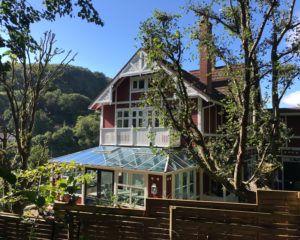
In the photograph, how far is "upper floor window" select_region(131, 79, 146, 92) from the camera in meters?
17.6

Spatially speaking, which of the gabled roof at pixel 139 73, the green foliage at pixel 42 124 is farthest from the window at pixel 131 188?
the green foliage at pixel 42 124

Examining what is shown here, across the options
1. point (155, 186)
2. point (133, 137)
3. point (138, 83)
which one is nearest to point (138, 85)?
point (138, 83)

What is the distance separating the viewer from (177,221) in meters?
4.34

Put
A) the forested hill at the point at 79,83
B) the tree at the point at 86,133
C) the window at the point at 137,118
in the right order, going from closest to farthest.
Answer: the window at the point at 137,118 → the tree at the point at 86,133 → the forested hill at the point at 79,83

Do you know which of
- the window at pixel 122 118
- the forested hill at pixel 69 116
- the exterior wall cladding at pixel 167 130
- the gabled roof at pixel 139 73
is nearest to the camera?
the exterior wall cladding at pixel 167 130

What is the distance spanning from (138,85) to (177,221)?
13972 millimetres

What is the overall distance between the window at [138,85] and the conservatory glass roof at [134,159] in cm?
364

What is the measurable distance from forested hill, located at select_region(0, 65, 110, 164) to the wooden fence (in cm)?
4220

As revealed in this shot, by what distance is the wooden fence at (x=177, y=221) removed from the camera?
4.18 meters

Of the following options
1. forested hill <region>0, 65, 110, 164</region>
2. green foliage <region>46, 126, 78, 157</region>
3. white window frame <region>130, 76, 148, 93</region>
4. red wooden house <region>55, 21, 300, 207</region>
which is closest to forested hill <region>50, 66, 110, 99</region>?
forested hill <region>0, 65, 110, 164</region>

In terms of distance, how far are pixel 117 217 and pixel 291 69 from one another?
24.4ft

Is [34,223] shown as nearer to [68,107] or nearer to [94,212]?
[94,212]

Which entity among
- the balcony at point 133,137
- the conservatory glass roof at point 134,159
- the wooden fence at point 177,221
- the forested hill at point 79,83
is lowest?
the wooden fence at point 177,221

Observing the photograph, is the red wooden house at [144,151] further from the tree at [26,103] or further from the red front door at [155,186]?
the tree at [26,103]
